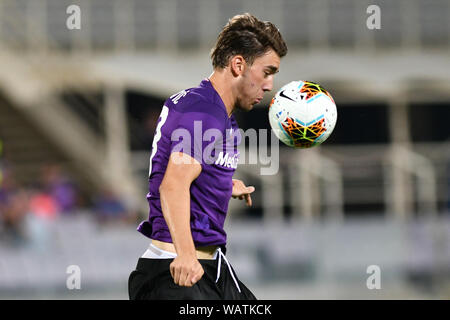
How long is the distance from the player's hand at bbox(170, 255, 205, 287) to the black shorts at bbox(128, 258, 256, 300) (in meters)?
0.21

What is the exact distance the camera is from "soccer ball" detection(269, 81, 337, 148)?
4.07 meters

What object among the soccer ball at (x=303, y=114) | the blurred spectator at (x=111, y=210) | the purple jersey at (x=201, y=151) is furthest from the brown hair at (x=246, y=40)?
the blurred spectator at (x=111, y=210)

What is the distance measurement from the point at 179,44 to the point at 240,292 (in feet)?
Answer: 38.8

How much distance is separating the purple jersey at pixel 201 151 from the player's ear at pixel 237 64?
0.13 m

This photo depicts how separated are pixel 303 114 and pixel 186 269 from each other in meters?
1.21

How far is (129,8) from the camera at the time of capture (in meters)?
15.7

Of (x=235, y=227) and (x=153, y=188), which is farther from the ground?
(x=153, y=188)

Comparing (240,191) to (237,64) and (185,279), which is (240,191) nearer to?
(237,64)

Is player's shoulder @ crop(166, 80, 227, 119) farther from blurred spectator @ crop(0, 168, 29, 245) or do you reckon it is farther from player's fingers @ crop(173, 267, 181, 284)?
blurred spectator @ crop(0, 168, 29, 245)

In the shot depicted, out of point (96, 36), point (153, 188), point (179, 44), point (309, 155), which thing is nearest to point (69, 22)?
point (96, 36)

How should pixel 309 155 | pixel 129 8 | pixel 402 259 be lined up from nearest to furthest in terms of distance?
pixel 402 259 → pixel 309 155 → pixel 129 8

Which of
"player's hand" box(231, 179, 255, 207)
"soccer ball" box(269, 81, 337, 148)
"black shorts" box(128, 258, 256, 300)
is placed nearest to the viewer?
"black shorts" box(128, 258, 256, 300)

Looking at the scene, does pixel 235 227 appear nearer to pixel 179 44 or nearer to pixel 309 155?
pixel 309 155

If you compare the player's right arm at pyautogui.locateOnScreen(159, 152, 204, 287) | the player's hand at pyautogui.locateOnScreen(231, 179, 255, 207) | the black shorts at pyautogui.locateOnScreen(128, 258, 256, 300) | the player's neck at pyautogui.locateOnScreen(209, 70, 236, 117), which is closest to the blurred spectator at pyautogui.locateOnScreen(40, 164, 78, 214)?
the player's hand at pyautogui.locateOnScreen(231, 179, 255, 207)
